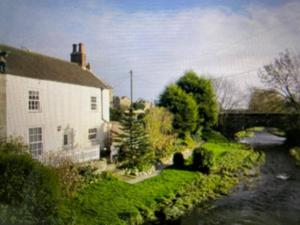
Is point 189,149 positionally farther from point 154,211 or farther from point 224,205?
point 154,211

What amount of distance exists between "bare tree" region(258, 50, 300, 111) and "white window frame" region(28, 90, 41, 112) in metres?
8.52

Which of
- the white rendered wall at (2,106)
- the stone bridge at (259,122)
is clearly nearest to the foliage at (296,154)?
the stone bridge at (259,122)

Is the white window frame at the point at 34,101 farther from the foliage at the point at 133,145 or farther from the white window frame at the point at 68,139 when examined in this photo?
the foliage at the point at 133,145

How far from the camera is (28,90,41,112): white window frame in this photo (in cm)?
789

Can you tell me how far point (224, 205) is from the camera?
22.7 ft

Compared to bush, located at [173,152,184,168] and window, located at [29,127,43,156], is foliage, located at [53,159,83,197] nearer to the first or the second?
window, located at [29,127,43,156]

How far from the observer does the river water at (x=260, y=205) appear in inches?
233

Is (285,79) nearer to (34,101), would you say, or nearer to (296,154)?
(296,154)

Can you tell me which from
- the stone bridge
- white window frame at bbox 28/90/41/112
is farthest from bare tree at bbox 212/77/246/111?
white window frame at bbox 28/90/41/112

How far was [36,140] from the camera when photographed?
26.9 ft

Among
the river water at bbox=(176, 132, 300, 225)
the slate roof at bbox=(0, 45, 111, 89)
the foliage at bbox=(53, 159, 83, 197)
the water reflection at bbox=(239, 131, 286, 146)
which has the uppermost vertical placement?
the slate roof at bbox=(0, 45, 111, 89)

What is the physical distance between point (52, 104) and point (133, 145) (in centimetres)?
277

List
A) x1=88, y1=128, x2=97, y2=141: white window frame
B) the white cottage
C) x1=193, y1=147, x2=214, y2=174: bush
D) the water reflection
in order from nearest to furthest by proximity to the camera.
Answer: the white cottage < x1=193, y1=147, x2=214, y2=174: bush < x1=88, y1=128, x2=97, y2=141: white window frame < the water reflection

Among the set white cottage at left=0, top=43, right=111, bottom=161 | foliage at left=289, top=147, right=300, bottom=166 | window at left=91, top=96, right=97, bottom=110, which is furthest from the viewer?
foliage at left=289, top=147, right=300, bottom=166
